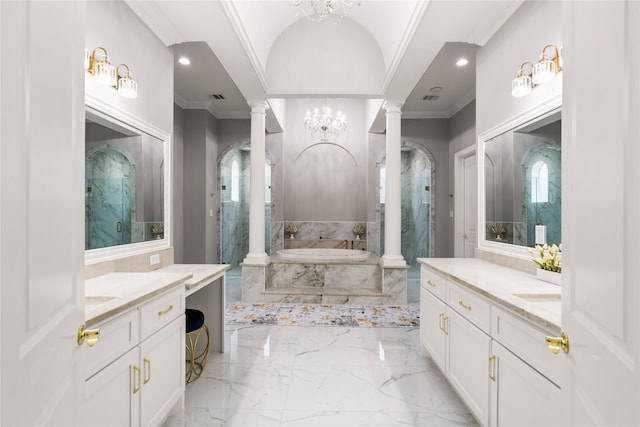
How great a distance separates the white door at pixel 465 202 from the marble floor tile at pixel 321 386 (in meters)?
2.42

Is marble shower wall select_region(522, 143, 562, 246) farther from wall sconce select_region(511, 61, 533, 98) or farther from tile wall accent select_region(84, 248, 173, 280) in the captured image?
tile wall accent select_region(84, 248, 173, 280)

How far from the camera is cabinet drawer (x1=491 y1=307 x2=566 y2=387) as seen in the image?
120 cm

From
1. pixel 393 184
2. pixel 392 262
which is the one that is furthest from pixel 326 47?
pixel 392 262

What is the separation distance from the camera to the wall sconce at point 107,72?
75.1 inches

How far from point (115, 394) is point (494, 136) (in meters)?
2.86

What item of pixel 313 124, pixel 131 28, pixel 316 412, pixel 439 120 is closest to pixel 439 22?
pixel 131 28

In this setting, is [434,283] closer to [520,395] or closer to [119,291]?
[520,395]

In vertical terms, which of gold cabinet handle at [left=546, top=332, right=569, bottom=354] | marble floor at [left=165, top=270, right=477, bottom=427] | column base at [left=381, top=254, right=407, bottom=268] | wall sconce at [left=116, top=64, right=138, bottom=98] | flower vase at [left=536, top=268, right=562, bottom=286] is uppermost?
wall sconce at [left=116, top=64, right=138, bottom=98]

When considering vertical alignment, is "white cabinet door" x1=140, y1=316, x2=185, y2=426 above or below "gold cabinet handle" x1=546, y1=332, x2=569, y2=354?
below

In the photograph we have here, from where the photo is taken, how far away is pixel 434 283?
2482 mm

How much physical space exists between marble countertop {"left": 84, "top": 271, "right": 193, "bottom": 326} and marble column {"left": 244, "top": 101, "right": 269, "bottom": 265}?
237 cm

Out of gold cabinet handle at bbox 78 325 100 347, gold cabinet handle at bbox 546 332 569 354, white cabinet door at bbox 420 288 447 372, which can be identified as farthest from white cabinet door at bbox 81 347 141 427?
white cabinet door at bbox 420 288 447 372
